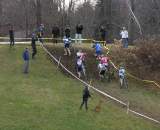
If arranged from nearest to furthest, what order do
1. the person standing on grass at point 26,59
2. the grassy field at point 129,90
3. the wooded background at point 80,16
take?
the grassy field at point 129,90 → the person standing on grass at point 26,59 → the wooded background at point 80,16

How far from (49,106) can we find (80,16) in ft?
196

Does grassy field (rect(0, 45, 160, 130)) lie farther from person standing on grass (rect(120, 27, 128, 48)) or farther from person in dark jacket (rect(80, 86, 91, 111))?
person standing on grass (rect(120, 27, 128, 48))

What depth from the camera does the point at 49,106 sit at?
3481 centimetres

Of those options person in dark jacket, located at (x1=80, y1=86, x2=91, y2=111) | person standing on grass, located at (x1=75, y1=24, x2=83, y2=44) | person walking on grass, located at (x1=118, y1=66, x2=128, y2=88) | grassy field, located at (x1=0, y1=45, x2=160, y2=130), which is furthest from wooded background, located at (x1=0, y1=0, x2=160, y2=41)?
person in dark jacket, located at (x1=80, y1=86, x2=91, y2=111)

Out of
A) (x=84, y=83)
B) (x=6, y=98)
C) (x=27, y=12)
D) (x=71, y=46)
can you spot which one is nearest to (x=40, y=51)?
(x=71, y=46)

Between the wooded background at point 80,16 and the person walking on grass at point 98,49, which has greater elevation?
the wooded background at point 80,16

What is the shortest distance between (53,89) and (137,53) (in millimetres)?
10693

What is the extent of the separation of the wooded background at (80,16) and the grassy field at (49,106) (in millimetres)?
27123

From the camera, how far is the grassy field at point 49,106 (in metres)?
32.1

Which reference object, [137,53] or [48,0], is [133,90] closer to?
[137,53]

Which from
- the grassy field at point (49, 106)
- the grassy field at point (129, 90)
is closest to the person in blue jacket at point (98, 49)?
the grassy field at point (129, 90)

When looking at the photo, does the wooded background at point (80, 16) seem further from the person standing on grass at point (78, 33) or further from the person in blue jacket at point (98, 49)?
the person in blue jacket at point (98, 49)

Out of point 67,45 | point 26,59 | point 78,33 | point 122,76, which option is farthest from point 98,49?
point 26,59

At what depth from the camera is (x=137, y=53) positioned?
151ft
